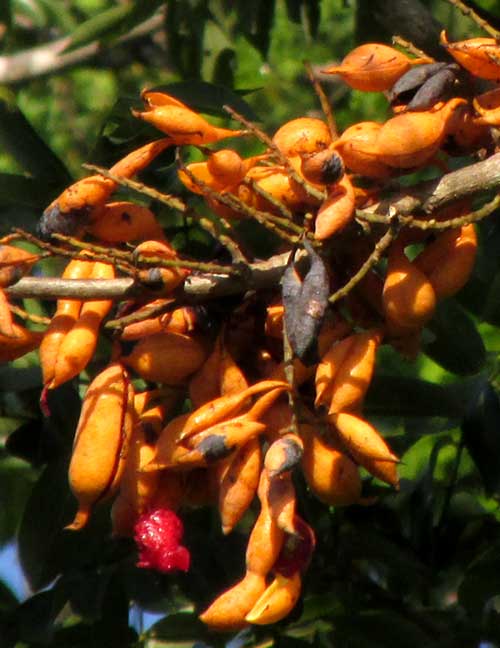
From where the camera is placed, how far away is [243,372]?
4.37 ft

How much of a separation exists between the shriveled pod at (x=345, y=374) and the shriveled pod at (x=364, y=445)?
0.05 feet

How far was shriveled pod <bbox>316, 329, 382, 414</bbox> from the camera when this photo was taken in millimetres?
1213

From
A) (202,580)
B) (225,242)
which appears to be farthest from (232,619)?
(202,580)


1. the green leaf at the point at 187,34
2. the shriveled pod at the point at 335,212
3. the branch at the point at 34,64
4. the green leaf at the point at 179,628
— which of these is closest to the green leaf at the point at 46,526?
the green leaf at the point at 179,628

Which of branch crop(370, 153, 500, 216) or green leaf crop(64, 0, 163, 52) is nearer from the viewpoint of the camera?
branch crop(370, 153, 500, 216)

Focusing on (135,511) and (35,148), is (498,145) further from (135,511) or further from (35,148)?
(35,148)

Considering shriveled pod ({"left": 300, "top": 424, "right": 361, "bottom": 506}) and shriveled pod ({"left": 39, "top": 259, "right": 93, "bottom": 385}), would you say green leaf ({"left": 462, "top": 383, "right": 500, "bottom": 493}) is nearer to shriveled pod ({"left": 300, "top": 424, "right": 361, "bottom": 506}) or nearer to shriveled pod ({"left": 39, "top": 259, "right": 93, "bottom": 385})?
shriveled pod ({"left": 300, "top": 424, "right": 361, "bottom": 506})

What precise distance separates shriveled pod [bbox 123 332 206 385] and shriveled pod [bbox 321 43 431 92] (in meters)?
0.30

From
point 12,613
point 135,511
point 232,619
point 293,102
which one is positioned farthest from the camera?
point 293,102

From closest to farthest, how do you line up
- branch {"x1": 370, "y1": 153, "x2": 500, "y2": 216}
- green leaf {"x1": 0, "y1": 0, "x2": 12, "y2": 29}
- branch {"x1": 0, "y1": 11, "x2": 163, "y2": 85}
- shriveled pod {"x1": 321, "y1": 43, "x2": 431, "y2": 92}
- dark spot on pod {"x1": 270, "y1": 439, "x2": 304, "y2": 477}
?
dark spot on pod {"x1": 270, "y1": 439, "x2": 304, "y2": 477}
branch {"x1": 370, "y1": 153, "x2": 500, "y2": 216}
shriveled pod {"x1": 321, "y1": 43, "x2": 431, "y2": 92}
green leaf {"x1": 0, "y1": 0, "x2": 12, "y2": 29}
branch {"x1": 0, "y1": 11, "x2": 163, "y2": 85}

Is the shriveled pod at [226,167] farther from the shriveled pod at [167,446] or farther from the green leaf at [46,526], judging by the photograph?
the green leaf at [46,526]

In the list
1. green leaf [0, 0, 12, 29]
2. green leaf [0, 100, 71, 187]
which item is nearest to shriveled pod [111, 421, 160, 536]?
green leaf [0, 100, 71, 187]

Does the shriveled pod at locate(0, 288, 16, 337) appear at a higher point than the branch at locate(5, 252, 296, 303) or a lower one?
higher

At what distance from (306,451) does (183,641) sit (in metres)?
0.62
